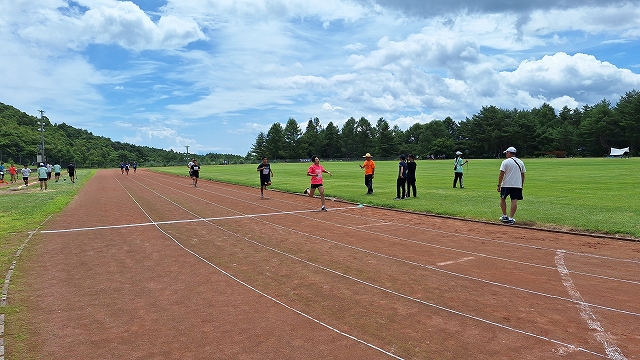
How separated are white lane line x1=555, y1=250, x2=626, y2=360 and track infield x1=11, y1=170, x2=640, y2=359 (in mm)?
20

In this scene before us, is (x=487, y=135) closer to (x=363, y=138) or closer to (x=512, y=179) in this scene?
(x=363, y=138)

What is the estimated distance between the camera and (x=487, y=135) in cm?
10119

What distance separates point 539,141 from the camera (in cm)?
9894

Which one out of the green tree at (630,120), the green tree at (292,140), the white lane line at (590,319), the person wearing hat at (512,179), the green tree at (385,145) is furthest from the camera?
the green tree at (292,140)

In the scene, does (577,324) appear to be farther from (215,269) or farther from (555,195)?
(555,195)

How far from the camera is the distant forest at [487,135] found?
89.2 metres

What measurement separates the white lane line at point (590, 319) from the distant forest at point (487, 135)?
9325 centimetres

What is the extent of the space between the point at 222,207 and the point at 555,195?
1264cm

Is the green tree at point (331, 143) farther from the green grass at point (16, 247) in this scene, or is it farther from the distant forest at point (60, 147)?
the green grass at point (16, 247)

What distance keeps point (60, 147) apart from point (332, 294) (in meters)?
101

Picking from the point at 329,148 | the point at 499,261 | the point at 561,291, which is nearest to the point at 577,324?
the point at 561,291

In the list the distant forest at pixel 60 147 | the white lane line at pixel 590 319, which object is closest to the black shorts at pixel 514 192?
the white lane line at pixel 590 319

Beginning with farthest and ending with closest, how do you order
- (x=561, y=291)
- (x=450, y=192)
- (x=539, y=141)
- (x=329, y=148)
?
(x=329, y=148), (x=539, y=141), (x=450, y=192), (x=561, y=291)

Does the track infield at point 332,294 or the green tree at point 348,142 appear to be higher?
the green tree at point 348,142
